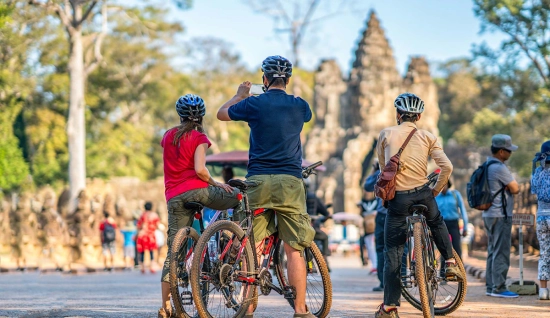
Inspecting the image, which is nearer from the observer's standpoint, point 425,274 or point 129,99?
point 425,274

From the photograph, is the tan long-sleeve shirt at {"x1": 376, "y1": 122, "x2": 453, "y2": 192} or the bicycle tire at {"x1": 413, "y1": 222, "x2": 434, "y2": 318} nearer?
the bicycle tire at {"x1": 413, "y1": 222, "x2": 434, "y2": 318}

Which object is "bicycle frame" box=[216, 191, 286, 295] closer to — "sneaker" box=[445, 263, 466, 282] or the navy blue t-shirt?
the navy blue t-shirt

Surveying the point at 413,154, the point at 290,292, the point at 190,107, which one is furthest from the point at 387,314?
the point at 190,107

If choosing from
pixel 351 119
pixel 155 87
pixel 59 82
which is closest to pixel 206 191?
pixel 59 82

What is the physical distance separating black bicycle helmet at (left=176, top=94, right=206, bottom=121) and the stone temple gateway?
6145 cm

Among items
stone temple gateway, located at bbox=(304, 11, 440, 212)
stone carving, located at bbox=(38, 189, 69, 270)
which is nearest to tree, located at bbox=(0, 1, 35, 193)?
stone carving, located at bbox=(38, 189, 69, 270)

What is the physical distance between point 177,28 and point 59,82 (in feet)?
44.3

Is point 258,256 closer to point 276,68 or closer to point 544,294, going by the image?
point 276,68

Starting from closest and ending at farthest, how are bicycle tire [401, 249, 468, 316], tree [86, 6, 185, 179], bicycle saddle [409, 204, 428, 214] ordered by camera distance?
bicycle saddle [409, 204, 428, 214] → bicycle tire [401, 249, 468, 316] → tree [86, 6, 185, 179]

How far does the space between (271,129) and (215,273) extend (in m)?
1.16

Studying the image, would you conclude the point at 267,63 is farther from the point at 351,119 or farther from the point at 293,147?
the point at 351,119

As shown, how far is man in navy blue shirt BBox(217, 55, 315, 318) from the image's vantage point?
7559mm

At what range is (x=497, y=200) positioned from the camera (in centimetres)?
1164

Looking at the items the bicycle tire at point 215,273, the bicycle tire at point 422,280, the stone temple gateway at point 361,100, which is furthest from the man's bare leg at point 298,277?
the stone temple gateway at point 361,100
